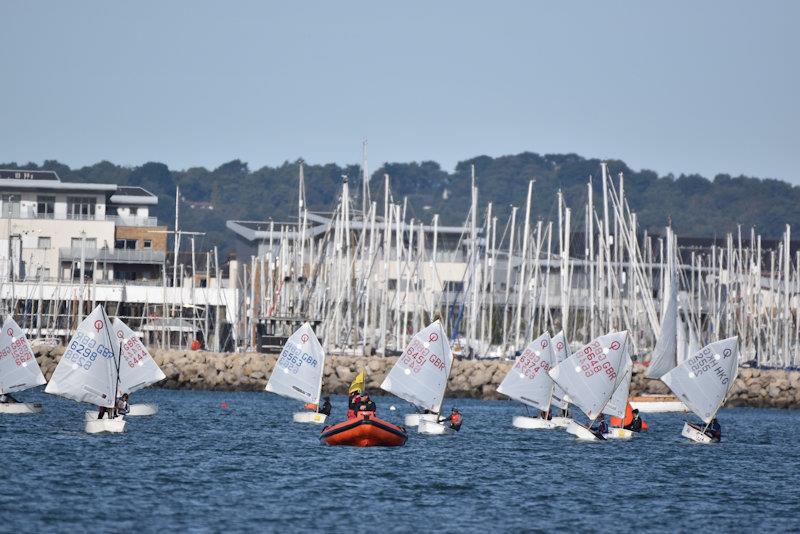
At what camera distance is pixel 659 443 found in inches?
2217

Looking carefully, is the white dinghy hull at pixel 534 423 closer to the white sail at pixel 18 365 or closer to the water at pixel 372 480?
the water at pixel 372 480

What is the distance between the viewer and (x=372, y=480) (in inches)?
1622

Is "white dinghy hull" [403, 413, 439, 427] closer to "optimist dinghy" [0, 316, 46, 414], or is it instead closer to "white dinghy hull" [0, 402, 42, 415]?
"optimist dinghy" [0, 316, 46, 414]

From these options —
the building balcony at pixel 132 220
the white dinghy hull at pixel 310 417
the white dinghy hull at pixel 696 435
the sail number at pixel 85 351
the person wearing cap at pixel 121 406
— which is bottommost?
the white dinghy hull at pixel 696 435

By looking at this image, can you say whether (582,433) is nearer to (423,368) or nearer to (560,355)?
(423,368)

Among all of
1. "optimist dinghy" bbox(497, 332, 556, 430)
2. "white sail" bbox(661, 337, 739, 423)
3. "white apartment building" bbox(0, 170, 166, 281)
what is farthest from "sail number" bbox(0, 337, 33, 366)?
"white apartment building" bbox(0, 170, 166, 281)

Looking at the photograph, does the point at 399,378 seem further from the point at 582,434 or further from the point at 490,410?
the point at 490,410

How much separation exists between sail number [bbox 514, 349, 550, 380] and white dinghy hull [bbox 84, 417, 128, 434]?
15472 mm

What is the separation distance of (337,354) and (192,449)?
1513 inches

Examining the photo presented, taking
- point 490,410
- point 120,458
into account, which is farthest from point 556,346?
point 120,458

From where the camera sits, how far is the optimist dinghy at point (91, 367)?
49.5 meters

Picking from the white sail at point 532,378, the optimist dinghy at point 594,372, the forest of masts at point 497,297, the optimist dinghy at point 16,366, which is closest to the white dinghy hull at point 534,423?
the white sail at point 532,378

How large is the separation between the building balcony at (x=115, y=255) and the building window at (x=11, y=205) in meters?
5.15

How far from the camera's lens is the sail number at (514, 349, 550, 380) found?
5744 centimetres
